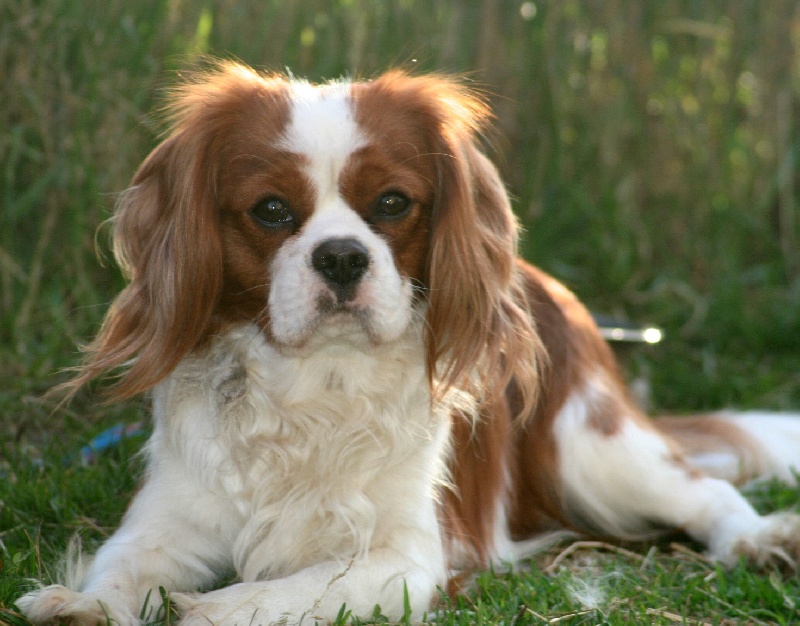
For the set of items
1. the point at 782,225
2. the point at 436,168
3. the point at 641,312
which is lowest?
the point at 641,312

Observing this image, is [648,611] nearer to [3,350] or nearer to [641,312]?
[3,350]

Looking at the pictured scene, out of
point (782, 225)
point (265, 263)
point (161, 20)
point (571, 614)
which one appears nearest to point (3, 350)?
point (161, 20)

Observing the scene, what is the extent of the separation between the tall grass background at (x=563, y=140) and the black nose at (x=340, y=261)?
166cm

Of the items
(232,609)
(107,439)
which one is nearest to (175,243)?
(232,609)

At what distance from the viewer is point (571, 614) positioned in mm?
2496

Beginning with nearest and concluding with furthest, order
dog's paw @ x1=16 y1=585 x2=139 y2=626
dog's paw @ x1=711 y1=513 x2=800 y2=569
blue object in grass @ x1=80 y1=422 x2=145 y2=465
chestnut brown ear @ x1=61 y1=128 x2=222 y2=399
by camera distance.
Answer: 1. dog's paw @ x1=16 y1=585 x2=139 y2=626
2. chestnut brown ear @ x1=61 y1=128 x2=222 y2=399
3. dog's paw @ x1=711 y1=513 x2=800 y2=569
4. blue object in grass @ x1=80 y1=422 x2=145 y2=465

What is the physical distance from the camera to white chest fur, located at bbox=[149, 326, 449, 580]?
2.62 metres

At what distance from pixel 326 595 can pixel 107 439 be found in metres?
1.39

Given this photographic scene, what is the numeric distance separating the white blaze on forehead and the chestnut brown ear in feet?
0.83

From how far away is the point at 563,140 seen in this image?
5.45 m

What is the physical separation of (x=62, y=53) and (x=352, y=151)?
6.95 ft

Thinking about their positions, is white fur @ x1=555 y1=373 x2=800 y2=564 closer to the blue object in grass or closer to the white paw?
the white paw

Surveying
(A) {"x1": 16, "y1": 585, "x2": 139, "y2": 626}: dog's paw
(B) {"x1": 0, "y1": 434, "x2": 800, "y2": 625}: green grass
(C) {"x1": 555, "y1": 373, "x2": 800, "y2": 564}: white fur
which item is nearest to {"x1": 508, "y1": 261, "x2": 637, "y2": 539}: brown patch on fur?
(C) {"x1": 555, "y1": 373, "x2": 800, "y2": 564}: white fur

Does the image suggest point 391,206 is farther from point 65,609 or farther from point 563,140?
point 563,140
